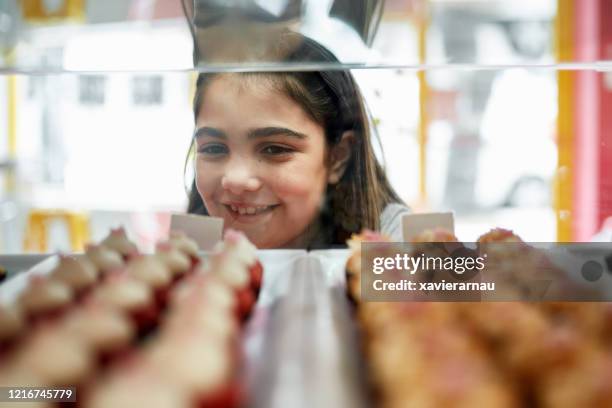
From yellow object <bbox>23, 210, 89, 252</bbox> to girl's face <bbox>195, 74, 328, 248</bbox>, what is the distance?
0.30 metres

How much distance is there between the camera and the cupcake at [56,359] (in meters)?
0.80

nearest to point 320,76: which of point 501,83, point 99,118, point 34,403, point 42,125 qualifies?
point 501,83

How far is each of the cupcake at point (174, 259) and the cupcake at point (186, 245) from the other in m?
0.02

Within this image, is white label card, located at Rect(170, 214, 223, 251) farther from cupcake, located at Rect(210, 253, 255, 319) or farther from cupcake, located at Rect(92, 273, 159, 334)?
cupcake, located at Rect(92, 273, 159, 334)

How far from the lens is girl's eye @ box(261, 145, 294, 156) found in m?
1.60

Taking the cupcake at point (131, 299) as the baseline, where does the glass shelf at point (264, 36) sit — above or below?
above

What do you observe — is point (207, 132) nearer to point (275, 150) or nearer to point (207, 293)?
point (275, 150)

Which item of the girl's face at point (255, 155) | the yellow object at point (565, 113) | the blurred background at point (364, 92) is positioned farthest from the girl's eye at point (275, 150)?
the yellow object at point (565, 113)

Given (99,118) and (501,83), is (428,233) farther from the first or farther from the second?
(99,118)

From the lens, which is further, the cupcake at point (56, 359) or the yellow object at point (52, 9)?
the yellow object at point (52, 9)

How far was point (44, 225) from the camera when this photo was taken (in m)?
1.59

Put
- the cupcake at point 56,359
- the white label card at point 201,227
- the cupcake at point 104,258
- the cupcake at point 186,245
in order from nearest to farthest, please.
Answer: the cupcake at point 56,359 → the cupcake at point 104,258 → the cupcake at point 186,245 → the white label card at point 201,227

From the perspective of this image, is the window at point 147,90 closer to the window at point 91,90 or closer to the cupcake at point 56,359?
the window at point 91,90

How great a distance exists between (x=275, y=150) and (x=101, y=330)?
0.81 metres
